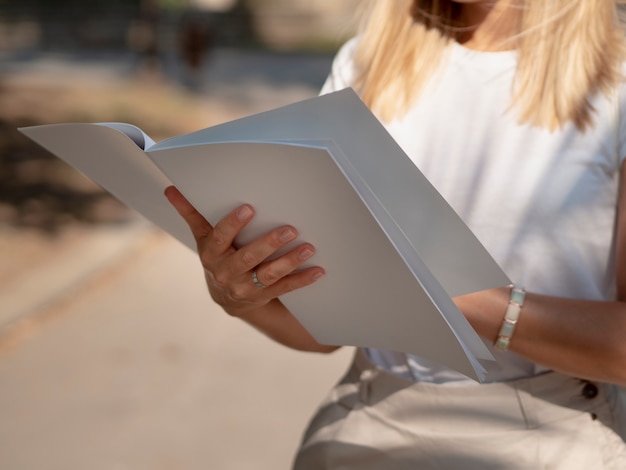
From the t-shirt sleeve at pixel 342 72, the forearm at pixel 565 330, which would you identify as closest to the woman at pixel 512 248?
the forearm at pixel 565 330

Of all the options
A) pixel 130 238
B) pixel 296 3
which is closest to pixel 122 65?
pixel 296 3

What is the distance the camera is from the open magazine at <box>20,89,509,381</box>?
3.54ft

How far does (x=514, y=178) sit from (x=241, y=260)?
463mm

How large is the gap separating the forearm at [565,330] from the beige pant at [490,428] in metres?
0.13

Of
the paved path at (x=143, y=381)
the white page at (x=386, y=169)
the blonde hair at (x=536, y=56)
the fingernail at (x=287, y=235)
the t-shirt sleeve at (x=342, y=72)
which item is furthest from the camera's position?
the paved path at (x=143, y=381)

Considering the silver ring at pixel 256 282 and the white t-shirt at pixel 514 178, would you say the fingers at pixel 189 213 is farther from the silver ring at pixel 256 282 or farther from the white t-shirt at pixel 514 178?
the white t-shirt at pixel 514 178

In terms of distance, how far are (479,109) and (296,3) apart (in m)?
24.7

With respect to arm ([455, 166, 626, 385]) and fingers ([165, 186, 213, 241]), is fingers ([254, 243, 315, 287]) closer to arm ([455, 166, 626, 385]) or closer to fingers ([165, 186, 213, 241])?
fingers ([165, 186, 213, 241])

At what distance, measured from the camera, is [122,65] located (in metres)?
17.8

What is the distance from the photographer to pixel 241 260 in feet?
4.22

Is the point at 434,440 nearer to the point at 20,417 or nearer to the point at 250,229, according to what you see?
the point at 250,229

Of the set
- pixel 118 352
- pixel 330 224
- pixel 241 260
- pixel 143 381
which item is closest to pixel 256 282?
pixel 241 260

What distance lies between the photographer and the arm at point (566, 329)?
129 centimetres

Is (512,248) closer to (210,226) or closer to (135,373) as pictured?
(210,226)
